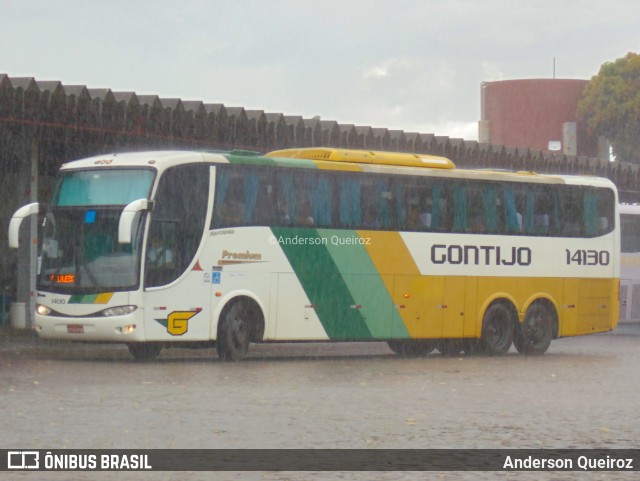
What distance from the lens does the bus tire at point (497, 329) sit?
1075 inches

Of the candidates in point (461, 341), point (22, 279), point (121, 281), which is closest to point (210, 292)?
point (121, 281)

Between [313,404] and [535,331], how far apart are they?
12636 millimetres

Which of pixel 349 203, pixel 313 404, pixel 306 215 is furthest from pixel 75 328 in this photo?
pixel 313 404

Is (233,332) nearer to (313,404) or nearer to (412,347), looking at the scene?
(412,347)

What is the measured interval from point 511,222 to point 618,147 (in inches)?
2637

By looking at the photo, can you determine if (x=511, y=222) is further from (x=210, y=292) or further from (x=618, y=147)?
(x=618, y=147)

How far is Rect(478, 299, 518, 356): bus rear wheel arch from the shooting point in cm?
2731

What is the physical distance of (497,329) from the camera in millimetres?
27562

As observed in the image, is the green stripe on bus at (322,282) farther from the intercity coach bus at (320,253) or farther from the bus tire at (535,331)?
the bus tire at (535,331)

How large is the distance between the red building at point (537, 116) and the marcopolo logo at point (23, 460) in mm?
82198

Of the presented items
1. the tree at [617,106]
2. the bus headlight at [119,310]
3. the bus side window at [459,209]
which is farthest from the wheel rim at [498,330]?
the tree at [617,106]

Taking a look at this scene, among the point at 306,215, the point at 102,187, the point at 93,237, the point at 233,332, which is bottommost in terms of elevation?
the point at 233,332

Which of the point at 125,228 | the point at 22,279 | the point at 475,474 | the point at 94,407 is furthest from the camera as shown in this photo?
the point at 22,279

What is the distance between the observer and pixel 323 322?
2481cm
